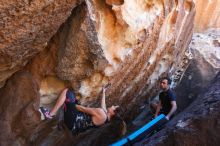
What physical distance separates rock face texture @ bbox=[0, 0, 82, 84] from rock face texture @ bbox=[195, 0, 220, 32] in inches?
357

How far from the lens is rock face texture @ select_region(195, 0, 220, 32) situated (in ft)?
41.3

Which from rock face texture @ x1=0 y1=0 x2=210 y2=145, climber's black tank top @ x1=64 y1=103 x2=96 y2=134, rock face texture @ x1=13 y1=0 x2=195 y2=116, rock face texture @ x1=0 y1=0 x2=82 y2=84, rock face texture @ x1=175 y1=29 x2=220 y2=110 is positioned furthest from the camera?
rock face texture @ x1=175 y1=29 x2=220 y2=110

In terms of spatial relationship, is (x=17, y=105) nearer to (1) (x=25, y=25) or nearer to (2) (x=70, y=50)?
(2) (x=70, y=50)

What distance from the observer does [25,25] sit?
4.34 m

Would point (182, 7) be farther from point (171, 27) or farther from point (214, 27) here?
point (214, 27)

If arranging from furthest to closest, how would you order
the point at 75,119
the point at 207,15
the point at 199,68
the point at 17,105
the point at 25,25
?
the point at 207,15 < the point at 199,68 < the point at 75,119 < the point at 17,105 < the point at 25,25

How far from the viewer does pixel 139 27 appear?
20.6ft

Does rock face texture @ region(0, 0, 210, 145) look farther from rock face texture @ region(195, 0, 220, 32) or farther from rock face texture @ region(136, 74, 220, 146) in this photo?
rock face texture @ region(195, 0, 220, 32)

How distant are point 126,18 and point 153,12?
0.87 metres

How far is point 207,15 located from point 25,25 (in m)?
9.69

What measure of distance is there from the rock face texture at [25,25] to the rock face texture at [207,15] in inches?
357

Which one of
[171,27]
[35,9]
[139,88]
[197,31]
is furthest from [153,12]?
[197,31]

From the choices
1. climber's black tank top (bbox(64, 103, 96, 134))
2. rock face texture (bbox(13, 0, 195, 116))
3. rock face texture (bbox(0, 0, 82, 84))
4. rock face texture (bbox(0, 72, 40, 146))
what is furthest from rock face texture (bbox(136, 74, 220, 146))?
rock face texture (bbox(0, 0, 82, 84))

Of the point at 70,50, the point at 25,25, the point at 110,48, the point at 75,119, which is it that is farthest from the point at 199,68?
the point at 25,25
